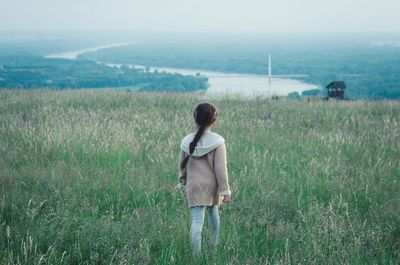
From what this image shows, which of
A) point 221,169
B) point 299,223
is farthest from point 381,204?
point 221,169

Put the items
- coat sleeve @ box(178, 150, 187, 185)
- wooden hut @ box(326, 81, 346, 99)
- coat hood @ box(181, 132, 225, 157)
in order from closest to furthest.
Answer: coat hood @ box(181, 132, 225, 157) → coat sleeve @ box(178, 150, 187, 185) → wooden hut @ box(326, 81, 346, 99)

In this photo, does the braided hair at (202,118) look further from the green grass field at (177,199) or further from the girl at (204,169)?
the green grass field at (177,199)

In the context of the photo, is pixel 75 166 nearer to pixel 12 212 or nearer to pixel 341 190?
pixel 12 212

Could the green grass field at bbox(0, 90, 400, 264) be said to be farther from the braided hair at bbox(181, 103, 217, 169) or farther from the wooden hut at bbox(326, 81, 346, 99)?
the wooden hut at bbox(326, 81, 346, 99)

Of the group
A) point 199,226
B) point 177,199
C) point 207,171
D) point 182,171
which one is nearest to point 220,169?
point 207,171

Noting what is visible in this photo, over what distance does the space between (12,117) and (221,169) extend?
6.95m

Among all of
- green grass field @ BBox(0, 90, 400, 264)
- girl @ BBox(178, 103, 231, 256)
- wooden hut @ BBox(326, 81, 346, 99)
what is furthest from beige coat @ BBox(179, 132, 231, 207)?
wooden hut @ BBox(326, 81, 346, 99)

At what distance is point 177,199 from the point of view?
466 cm

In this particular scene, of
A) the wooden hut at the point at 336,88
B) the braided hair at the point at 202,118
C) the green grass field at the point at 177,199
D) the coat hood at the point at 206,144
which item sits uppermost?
the braided hair at the point at 202,118

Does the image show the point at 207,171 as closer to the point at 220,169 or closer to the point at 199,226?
the point at 220,169

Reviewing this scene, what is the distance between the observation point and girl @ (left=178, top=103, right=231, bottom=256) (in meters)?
3.33

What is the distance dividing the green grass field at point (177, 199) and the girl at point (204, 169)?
0.30 meters

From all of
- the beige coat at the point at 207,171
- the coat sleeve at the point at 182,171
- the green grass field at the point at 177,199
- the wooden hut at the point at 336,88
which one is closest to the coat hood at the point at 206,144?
the beige coat at the point at 207,171

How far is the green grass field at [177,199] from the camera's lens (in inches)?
133
